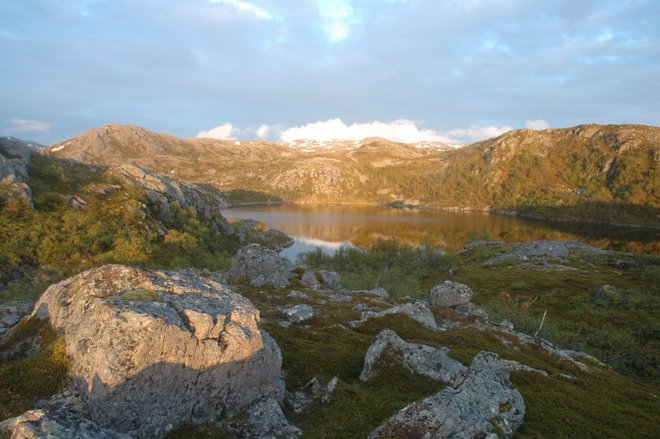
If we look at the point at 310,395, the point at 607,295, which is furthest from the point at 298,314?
the point at 607,295

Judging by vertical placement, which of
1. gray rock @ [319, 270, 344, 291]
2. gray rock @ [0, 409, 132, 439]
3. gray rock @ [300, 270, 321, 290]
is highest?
gray rock @ [0, 409, 132, 439]

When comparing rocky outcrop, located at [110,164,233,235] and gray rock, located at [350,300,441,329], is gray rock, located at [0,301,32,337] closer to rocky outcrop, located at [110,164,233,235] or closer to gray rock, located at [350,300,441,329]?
gray rock, located at [350,300,441,329]

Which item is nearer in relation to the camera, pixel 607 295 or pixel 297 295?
pixel 297 295

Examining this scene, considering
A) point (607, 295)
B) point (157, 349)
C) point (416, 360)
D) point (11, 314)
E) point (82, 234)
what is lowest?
point (607, 295)

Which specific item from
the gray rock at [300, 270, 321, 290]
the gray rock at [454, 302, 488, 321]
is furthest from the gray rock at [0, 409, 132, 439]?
the gray rock at [454, 302, 488, 321]

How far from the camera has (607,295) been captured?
72062 millimetres

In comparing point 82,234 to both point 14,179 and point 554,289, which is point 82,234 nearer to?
point 14,179

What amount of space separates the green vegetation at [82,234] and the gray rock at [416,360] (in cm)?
3362

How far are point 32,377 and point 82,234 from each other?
5050cm

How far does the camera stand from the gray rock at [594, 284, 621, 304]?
70500 millimetres

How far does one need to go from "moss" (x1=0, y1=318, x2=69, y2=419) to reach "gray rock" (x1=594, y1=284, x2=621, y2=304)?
83.8 meters

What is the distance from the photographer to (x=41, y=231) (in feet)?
174

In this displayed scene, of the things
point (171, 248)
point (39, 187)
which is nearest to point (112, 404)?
point (171, 248)

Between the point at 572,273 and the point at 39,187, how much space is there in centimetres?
12357
